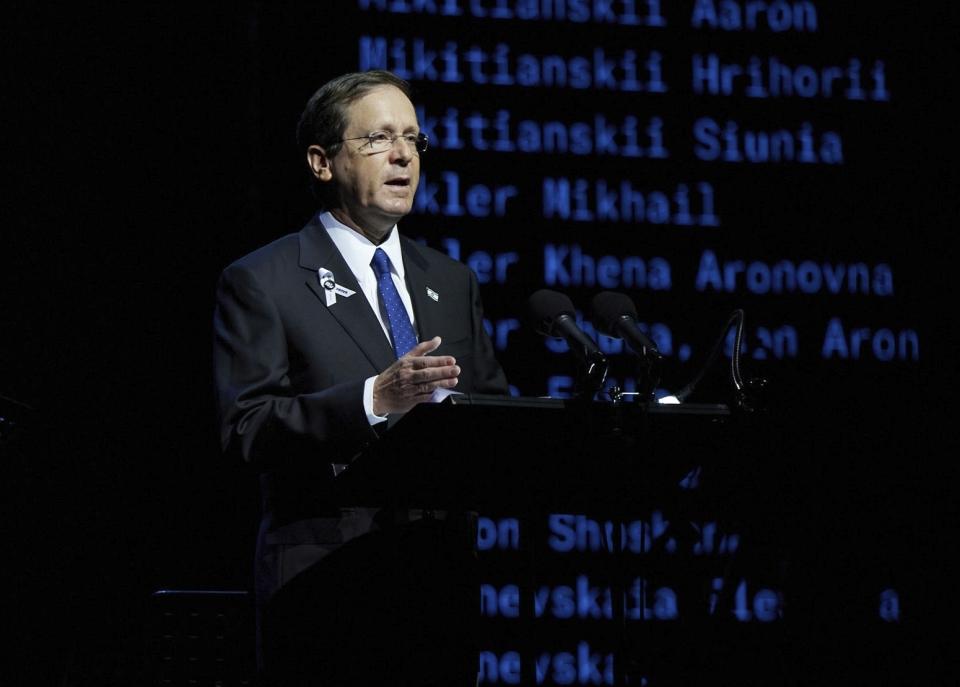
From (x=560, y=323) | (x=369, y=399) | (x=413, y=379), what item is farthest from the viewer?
(x=560, y=323)

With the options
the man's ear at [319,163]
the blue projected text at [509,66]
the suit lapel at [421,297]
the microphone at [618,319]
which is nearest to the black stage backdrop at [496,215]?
the blue projected text at [509,66]

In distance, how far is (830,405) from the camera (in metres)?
4.37

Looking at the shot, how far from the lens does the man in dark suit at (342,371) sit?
92.7 inches

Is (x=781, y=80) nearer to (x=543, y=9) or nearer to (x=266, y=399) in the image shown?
(x=543, y=9)

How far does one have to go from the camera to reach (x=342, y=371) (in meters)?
2.64

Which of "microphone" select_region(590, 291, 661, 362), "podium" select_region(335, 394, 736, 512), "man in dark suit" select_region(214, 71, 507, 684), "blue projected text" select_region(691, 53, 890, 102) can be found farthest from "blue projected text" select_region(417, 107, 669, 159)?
"podium" select_region(335, 394, 736, 512)

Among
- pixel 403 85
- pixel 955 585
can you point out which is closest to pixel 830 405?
pixel 955 585

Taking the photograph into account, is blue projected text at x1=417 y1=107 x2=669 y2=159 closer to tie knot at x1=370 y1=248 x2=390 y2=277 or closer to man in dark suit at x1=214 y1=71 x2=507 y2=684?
man in dark suit at x1=214 y1=71 x2=507 y2=684

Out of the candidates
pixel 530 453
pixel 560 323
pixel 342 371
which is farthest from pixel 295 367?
pixel 530 453

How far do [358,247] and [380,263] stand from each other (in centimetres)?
6

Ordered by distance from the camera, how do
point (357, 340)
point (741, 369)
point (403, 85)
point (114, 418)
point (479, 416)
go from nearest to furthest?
point (479, 416) < point (741, 369) < point (357, 340) < point (403, 85) < point (114, 418)

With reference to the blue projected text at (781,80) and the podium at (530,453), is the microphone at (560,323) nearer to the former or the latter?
the podium at (530,453)

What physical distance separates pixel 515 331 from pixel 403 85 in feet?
4.68

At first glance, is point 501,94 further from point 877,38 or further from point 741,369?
point 741,369
